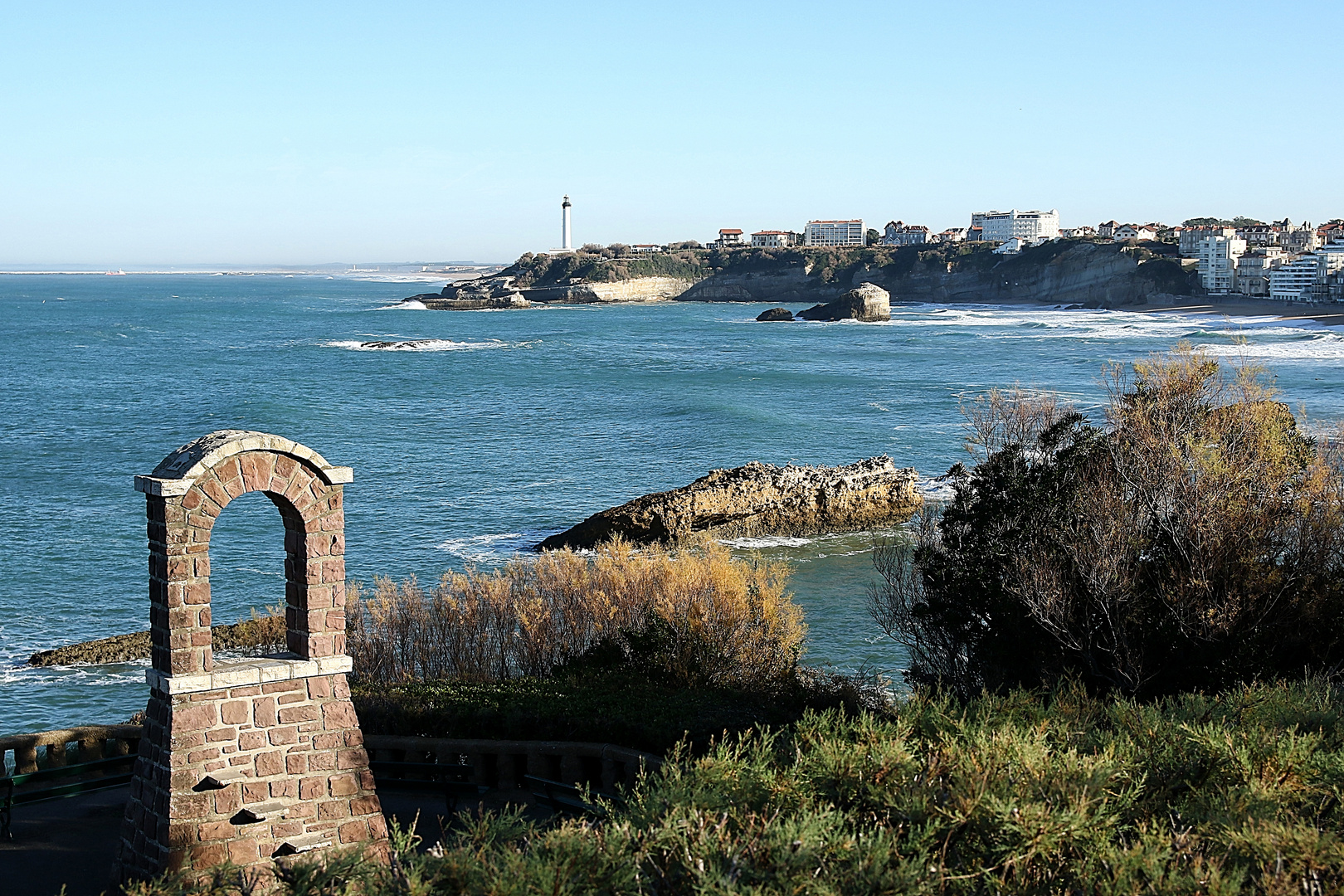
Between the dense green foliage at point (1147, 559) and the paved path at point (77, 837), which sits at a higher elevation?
the dense green foliage at point (1147, 559)

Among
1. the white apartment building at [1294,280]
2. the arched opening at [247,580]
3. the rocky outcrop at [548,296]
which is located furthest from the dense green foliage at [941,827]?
the rocky outcrop at [548,296]

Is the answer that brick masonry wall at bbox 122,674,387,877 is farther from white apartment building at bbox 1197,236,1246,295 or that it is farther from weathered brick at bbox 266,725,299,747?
white apartment building at bbox 1197,236,1246,295

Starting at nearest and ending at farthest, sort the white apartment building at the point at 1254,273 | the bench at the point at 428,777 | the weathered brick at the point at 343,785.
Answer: the weathered brick at the point at 343,785
the bench at the point at 428,777
the white apartment building at the point at 1254,273

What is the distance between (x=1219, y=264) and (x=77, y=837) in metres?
168

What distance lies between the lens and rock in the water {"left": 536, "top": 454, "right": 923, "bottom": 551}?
34.2 m

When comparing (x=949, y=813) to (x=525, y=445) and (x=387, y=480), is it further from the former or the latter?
(x=525, y=445)

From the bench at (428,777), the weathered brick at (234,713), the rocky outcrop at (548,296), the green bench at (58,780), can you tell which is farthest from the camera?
the rocky outcrop at (548,296)

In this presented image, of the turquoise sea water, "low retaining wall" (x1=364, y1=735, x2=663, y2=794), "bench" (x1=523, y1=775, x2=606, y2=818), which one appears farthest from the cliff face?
"bench" (x1=523, y1=775, x2=606, y2=818)

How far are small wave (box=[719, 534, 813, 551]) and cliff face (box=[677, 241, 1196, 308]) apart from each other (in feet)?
435

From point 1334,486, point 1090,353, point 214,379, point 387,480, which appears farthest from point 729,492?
point 1090,353

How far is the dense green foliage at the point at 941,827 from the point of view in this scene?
23.9 ft

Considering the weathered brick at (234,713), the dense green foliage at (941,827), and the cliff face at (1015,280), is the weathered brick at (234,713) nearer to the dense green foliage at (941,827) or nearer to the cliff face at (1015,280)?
the dense green foliage at (941,827)

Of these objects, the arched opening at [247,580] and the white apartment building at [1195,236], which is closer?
the arched opening at [247,580]

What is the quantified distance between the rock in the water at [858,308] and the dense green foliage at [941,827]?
139 m
